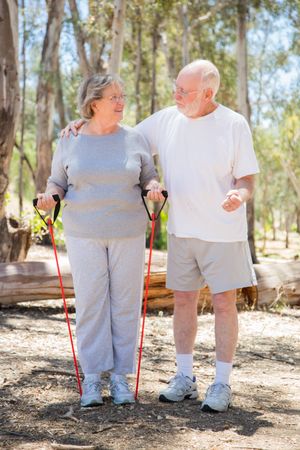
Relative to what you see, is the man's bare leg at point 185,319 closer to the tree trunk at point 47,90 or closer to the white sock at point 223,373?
the white sock at point 223,373

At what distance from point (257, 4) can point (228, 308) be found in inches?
618

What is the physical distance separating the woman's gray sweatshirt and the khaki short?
266mm

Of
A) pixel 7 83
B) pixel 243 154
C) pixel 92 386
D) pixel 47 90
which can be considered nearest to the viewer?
pixel 243 154

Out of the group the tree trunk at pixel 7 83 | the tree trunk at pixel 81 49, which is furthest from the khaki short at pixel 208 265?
the tree trunk at pixel 81 49

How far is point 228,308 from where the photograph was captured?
412cm

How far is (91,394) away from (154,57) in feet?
59.3

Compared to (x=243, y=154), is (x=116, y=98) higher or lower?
higher

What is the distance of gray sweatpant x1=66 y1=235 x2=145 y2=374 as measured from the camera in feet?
13.6

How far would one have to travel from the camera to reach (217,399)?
4.06 meters

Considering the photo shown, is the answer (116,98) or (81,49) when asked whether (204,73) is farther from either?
(81,49)

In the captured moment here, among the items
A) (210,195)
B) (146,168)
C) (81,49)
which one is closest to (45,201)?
(146,168)

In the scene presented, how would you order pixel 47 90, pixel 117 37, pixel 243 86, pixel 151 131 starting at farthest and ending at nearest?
pixel 243 86 → pixel 47 90 → pixel 117 37 → pixel 151 131

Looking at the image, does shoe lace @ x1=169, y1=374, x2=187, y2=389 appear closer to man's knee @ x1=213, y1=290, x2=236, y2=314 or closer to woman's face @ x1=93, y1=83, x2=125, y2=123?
man's knee @ x1=213, y1=290, x2=236, y2=314

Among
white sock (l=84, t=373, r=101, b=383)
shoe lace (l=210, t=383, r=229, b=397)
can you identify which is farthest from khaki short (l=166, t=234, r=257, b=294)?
white sock (l=84, t=373, r=101, b=383)
